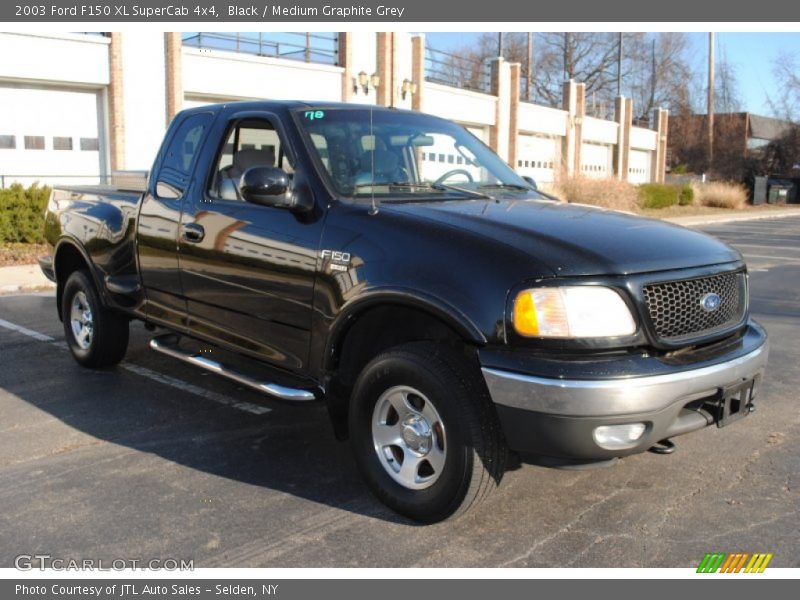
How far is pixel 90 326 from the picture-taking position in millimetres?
6496

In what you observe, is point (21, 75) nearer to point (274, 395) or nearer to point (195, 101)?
point (195, 101)

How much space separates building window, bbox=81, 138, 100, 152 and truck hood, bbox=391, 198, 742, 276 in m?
21.7

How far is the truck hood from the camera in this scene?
3.48 meters

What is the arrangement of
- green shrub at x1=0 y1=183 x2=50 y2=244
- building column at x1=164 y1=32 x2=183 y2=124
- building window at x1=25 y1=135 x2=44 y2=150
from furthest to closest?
building column at x1=164 y1=32 x2=183 y2=124 → building window at x1=25 y1=135 x2=44 y2=150 → green shrub at x1=0 y1=183 x2=50 y2=244

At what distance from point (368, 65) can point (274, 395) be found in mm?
28655

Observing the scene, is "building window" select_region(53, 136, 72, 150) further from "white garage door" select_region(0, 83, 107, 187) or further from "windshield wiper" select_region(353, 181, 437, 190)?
"windshield wiper" select_region(353, 181, 437, 190)

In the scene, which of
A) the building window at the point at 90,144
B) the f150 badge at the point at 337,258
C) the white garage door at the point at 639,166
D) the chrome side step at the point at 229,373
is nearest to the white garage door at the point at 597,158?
the white garage door at the point at 639,166

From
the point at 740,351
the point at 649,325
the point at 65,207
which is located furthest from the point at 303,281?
the point at 65,207

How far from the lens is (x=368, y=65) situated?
31.2 meters

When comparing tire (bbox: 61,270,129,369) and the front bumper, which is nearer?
the front bumper

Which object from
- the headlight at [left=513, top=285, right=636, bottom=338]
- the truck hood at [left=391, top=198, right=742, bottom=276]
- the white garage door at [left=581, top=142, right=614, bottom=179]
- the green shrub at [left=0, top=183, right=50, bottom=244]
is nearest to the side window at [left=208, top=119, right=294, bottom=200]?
the truck hood at [left=391, top=198, right=742, bottom=276]

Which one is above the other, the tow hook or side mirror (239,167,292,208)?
side mirror (239,167,292,208)

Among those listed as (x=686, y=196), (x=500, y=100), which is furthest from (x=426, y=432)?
(x=686, y=196)
